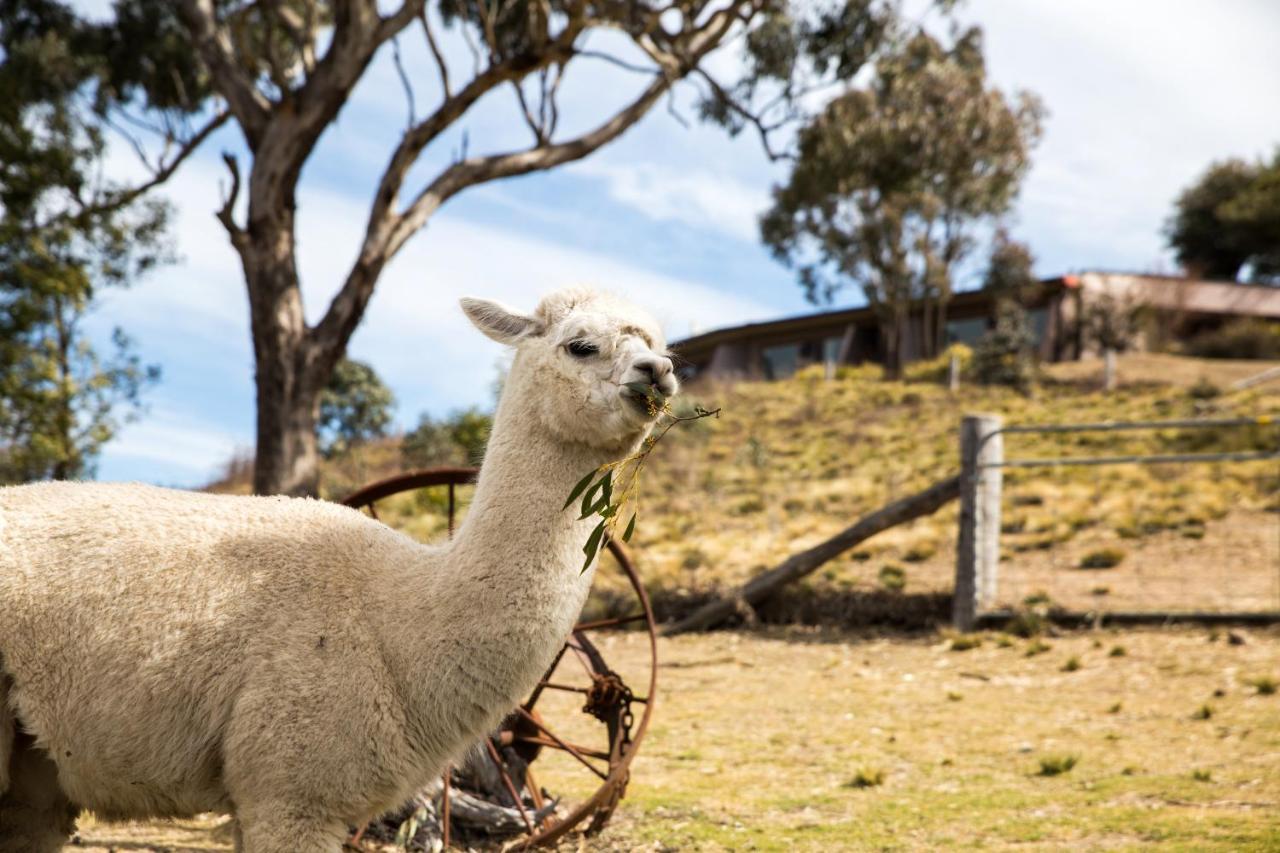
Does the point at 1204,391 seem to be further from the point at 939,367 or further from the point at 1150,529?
the point at 1150,529

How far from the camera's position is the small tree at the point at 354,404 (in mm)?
31328

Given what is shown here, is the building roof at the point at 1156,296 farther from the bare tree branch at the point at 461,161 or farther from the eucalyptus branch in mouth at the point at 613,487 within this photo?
the eucalyptus branch in mouth at the point at 613,487

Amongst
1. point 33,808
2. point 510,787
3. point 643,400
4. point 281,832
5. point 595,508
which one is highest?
point 643,400

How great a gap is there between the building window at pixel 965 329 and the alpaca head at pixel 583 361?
41700 millimetres

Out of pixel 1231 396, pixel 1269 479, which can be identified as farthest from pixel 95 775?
pixel 1231 396

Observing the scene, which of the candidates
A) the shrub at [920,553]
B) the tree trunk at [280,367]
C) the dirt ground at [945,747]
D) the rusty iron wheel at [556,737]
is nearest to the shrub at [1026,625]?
the dirt ground at [945,747]

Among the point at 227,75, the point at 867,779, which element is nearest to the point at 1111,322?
the point at 227,75

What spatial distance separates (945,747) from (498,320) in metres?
5.52

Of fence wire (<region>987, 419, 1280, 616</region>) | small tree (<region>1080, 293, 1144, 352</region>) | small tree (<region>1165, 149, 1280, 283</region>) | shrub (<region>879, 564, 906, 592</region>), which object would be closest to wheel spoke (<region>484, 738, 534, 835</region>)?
fence wire (<region>987, 419, 1280, 616</region>)

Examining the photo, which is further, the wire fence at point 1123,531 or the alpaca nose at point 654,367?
the wire fence at point 1123,531

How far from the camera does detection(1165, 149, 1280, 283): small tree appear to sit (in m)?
46.9

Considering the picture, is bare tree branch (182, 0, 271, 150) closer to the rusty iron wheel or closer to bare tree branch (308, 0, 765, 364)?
bare tree branch (308, 0, 765, 364)

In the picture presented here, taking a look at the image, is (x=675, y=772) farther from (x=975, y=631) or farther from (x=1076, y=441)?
(x=1076, y=441)

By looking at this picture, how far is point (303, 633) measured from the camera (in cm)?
348
